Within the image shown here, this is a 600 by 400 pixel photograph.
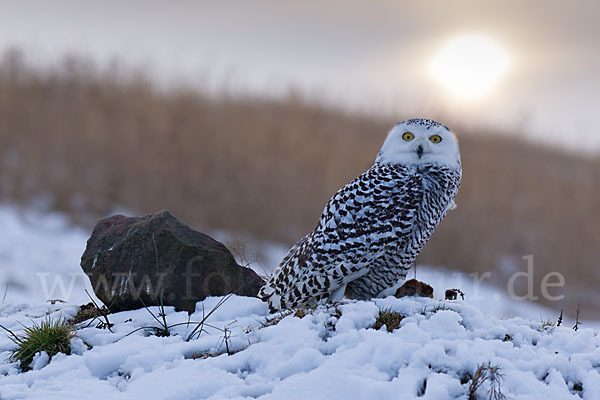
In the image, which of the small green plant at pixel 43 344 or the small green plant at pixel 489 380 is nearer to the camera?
the small green plant at pixel 489 380

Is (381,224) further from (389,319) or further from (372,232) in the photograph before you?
(389,319)

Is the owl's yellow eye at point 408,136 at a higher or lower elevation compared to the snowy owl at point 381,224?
higher

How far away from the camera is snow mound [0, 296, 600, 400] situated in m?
2.78

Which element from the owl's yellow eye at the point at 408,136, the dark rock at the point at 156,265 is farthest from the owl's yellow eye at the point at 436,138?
the dark rock at the point at 156,265

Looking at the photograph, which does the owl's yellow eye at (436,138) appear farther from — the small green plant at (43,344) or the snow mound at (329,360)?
the small green plant at (43,344)

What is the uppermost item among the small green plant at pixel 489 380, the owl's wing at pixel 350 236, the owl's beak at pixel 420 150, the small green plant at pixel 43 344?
the owl's beak at pixel 420 150

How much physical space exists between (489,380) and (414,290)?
1.21m

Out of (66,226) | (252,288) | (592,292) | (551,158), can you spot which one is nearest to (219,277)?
(252,288)

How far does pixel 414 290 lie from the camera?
395 cm

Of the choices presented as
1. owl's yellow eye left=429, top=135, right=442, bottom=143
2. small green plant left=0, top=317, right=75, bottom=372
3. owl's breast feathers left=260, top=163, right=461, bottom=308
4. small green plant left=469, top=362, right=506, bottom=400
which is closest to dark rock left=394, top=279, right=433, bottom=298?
owl's breast feathers left=260, top=163, right=461, bottom=308

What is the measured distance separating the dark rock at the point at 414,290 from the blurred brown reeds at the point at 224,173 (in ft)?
23.1

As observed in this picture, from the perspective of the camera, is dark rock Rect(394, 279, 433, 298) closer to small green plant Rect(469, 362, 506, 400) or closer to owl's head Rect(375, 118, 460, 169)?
owl's head Rect(375, 118, 460, 169)

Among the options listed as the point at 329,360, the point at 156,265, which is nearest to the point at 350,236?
the point at 329,360

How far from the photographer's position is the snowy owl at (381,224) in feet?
11.5
